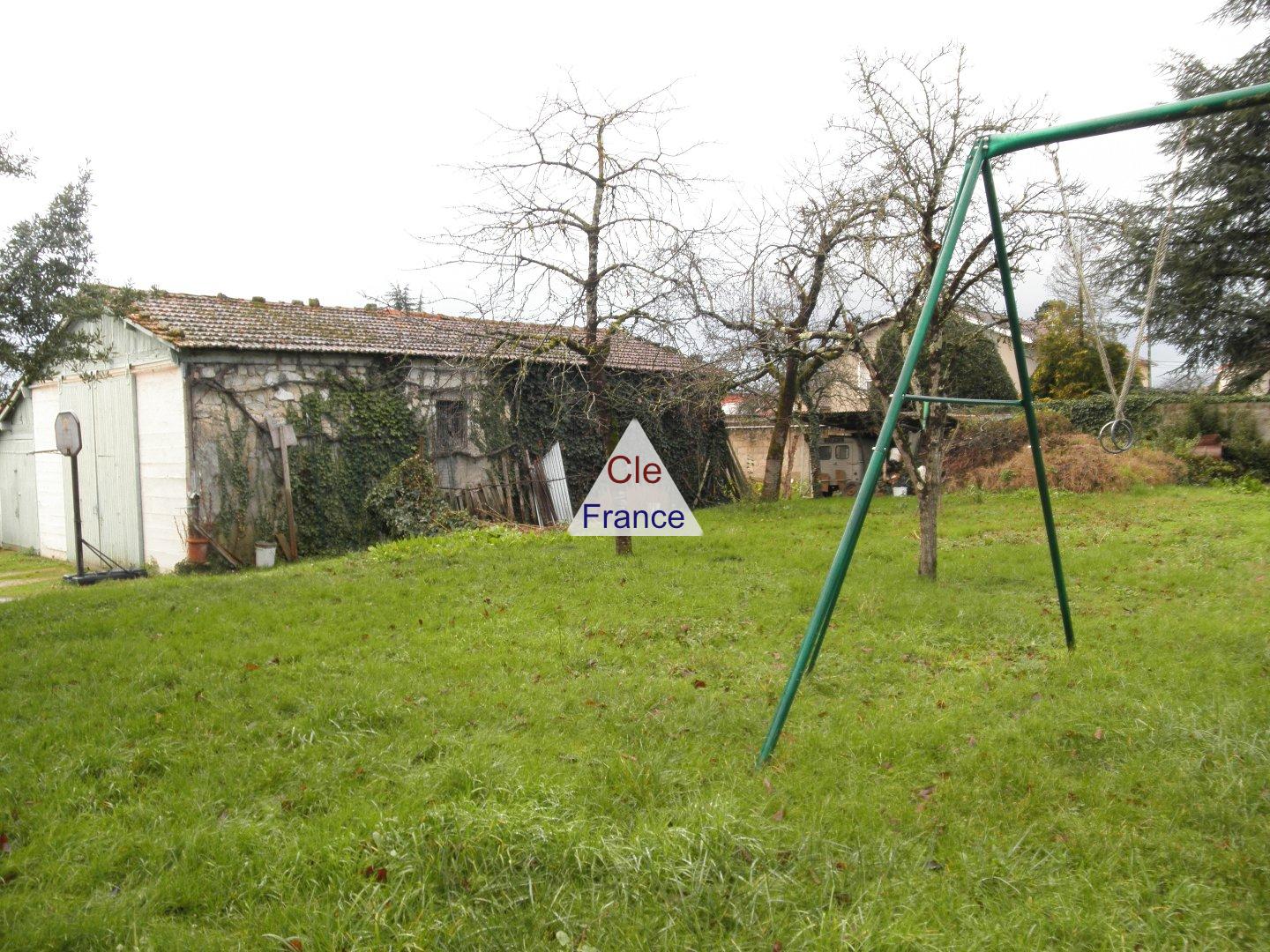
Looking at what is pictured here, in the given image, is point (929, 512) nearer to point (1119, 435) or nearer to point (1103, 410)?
point (1119, 435)

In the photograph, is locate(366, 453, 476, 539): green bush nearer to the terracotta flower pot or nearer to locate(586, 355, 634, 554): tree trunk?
the terracotta flower pot

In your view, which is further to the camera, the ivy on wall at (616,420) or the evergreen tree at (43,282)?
the ivy on wall at (616,420)

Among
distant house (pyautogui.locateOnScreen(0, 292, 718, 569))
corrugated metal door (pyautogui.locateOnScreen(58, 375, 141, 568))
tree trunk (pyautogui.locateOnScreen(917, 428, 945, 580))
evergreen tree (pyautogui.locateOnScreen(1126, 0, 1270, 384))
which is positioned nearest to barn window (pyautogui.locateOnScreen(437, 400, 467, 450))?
distant house (pyautogui.locateOnScreen(0, 292, 718, 569))

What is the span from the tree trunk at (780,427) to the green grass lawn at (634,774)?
951 cm

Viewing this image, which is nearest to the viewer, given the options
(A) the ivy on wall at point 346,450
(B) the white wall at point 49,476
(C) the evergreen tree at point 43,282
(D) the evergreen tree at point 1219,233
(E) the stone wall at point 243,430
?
(C) the evergreen tree at point 43,282

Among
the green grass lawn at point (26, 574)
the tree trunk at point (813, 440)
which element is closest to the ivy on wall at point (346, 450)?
the green grass lawn at point (26, 574)

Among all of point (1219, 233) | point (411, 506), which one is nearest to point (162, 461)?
point (411, 506)

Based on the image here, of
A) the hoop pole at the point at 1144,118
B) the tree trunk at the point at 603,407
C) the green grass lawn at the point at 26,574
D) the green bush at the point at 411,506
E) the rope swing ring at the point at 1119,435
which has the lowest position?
the green grass lawn at the point at 26,574

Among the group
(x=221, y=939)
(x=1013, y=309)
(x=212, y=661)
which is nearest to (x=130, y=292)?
(x=212, y=661)

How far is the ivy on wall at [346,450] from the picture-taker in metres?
14.0

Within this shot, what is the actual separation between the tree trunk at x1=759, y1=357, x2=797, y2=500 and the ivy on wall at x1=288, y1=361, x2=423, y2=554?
24.5ft

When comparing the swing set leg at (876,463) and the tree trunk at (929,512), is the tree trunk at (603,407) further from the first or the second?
the swing set leg at (876,463)

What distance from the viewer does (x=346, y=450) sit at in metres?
14.4

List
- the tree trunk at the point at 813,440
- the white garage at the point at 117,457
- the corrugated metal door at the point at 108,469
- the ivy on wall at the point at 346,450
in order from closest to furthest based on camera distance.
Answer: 1. the white garage at the point at 117,457
2. the ivy on wall at the point at 346,450
3. the corrugated metal door at the point at 108,469
4. the tree trunk at the point at 813,440
